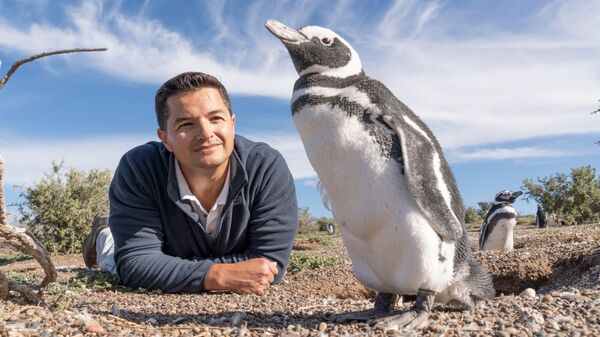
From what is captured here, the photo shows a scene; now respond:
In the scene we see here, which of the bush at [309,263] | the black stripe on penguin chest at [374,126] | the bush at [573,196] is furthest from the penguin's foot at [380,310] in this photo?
the bush at [573,196]

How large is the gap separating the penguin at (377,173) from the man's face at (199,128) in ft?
4.27

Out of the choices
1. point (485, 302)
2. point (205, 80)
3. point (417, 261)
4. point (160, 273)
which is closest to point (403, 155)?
point (417, 261)

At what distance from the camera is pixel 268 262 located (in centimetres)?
410

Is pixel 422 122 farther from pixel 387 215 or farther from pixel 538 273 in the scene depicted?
pixel 538 273

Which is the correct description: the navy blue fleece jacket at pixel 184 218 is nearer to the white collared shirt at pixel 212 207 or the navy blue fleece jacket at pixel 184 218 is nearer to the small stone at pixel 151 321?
the white collared shirt at pixel 212 207

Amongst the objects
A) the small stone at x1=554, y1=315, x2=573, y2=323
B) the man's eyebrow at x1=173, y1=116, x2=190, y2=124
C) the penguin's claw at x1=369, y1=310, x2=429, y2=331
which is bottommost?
the penguin's claw at x1=369, y1=310, x2=429, y2=331

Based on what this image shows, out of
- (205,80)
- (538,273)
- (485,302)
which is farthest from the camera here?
(538,273)

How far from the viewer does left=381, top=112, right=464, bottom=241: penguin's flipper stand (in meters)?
2.37

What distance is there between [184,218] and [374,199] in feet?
7.26

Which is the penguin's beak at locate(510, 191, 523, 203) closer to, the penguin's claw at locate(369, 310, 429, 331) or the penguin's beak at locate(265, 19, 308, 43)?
the penguin's claw at locate(369, 310, 429, 331)

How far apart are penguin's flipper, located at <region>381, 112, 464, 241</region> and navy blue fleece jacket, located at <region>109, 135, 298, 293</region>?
1841 mm

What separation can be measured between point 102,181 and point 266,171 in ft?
30.2

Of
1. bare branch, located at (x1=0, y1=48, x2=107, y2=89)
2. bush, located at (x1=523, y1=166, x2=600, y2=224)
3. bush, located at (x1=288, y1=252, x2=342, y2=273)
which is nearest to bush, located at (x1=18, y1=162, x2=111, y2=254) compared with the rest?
bush, located at (x1=288, y1=252, x2=342, y2=273)

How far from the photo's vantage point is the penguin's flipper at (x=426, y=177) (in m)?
2.37
